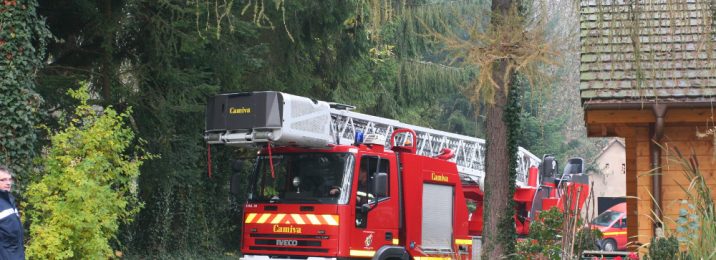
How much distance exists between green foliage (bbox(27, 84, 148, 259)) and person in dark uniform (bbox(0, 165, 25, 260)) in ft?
9.78

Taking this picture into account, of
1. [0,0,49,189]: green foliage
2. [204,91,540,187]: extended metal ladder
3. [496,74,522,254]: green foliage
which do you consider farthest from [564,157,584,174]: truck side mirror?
[0,0,49,189]: green foliage

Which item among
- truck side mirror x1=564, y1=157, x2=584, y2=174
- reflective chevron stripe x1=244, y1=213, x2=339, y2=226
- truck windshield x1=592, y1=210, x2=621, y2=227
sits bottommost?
reflective chevron stripe x1=244, y1=213, x2=339, y2=226

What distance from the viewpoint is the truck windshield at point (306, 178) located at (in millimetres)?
13531

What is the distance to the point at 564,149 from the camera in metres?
55.1

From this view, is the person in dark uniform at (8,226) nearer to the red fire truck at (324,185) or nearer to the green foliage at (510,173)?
the red fire truck at (324,185)

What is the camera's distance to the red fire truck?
13.3 m

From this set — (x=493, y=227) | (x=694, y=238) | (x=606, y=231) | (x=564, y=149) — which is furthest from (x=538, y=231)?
(x=564, y=149)

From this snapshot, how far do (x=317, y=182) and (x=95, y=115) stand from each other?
10.8 feet

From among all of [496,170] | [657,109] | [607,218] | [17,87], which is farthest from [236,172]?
[607,218]

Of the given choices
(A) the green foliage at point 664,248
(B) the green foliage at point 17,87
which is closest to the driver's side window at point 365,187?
(B) the green foliage at point 17,87

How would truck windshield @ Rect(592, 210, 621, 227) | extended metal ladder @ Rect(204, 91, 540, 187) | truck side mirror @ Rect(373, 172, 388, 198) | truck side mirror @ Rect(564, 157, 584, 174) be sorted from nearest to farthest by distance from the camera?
extended metal ladder @ Rect(204, 91, 540, 187) → truck side mirror @ Rect(373, 172, 388, 198) → truck side mirror @ Rect(564, 157, 584, 174) → truck windshield @ Rect(592, 210, 621, 227)

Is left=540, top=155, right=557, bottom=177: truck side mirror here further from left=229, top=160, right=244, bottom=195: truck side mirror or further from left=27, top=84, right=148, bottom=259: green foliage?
left=27, top=84, right=148, bottom=259: green foliage

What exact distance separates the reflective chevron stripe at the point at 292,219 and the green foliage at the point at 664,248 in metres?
5.49

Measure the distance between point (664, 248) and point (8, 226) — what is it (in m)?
6.06
